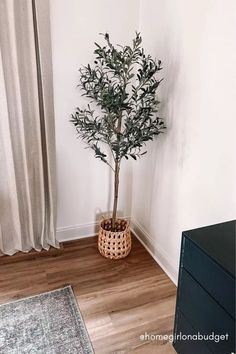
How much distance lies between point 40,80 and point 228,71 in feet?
4.00

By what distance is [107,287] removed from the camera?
1.99m

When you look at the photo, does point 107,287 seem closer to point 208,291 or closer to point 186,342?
point 186,342

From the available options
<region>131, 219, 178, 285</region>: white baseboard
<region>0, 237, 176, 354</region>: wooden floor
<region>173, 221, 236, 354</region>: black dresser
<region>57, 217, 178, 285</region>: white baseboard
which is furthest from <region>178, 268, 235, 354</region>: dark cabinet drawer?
<region>57, 217, 178, 285</region>: white baseboard

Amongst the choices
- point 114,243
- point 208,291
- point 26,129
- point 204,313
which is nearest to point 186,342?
point 204,313

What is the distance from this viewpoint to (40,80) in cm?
199

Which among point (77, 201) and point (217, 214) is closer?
point (217, 214)

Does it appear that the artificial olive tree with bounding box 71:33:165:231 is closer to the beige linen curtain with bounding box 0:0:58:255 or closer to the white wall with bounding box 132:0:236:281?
the white wall with bounding box 132:0:236:281

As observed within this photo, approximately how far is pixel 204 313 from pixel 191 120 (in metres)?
1.06

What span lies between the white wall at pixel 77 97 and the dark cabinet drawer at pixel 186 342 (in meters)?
1.33

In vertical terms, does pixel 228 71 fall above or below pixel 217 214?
above

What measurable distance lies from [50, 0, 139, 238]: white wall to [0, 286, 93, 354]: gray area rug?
754 mm

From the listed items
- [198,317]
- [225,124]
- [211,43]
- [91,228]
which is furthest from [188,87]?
[91,228]

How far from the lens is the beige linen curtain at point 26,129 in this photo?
1852 millimetres

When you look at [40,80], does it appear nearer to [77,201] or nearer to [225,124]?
→ [77,201]
